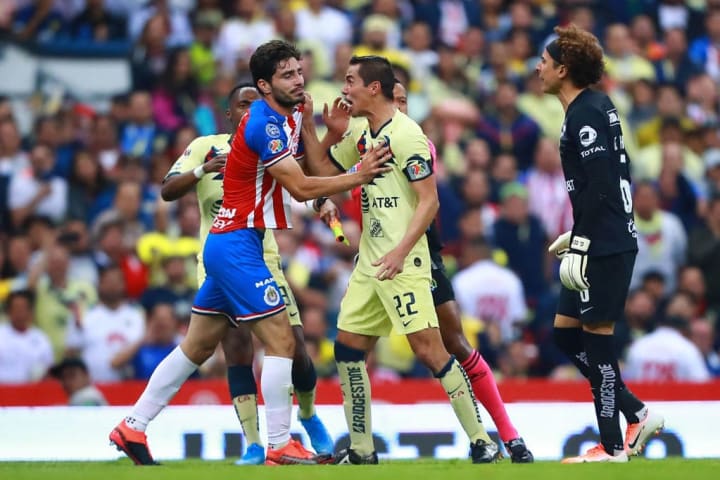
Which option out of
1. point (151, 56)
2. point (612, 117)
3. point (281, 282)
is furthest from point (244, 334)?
point (151, 56)

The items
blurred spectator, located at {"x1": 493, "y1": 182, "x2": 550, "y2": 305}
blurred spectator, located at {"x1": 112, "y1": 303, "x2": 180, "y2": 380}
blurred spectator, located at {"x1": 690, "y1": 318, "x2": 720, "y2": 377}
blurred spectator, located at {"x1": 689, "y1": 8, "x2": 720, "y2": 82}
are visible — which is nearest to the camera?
blurred spectator, located at {"x1": 112, "y1": 303, "x2": 180, "y2": 380}

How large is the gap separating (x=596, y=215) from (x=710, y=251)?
23.6 feet

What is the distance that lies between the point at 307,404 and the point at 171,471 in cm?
177

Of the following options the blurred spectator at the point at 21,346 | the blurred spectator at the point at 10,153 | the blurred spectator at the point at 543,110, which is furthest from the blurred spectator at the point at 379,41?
the blurred spectator at the point at 21,346

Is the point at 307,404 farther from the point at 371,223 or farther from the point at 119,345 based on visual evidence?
the point at 119,345

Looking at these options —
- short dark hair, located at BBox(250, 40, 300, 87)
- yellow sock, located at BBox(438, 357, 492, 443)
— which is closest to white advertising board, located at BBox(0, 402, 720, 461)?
yellow sock, located at BBox(438, 357, 492, 443)

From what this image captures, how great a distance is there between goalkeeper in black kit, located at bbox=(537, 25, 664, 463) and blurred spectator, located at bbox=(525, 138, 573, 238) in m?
6.83

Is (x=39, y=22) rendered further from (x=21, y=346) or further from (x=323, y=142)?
(x=323, y=142)

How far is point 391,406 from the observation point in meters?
11.7

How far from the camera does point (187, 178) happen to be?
382 inches

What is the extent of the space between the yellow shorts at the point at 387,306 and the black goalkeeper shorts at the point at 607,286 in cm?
97

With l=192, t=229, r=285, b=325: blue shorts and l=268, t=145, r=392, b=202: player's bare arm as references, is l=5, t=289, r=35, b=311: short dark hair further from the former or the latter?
l=268, t=145, r=392, b=202: player's bare arm

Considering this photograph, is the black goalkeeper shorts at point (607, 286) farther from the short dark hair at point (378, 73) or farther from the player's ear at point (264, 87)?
the player's ear at point (264, 87)

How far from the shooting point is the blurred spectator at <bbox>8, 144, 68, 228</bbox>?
15023mm
